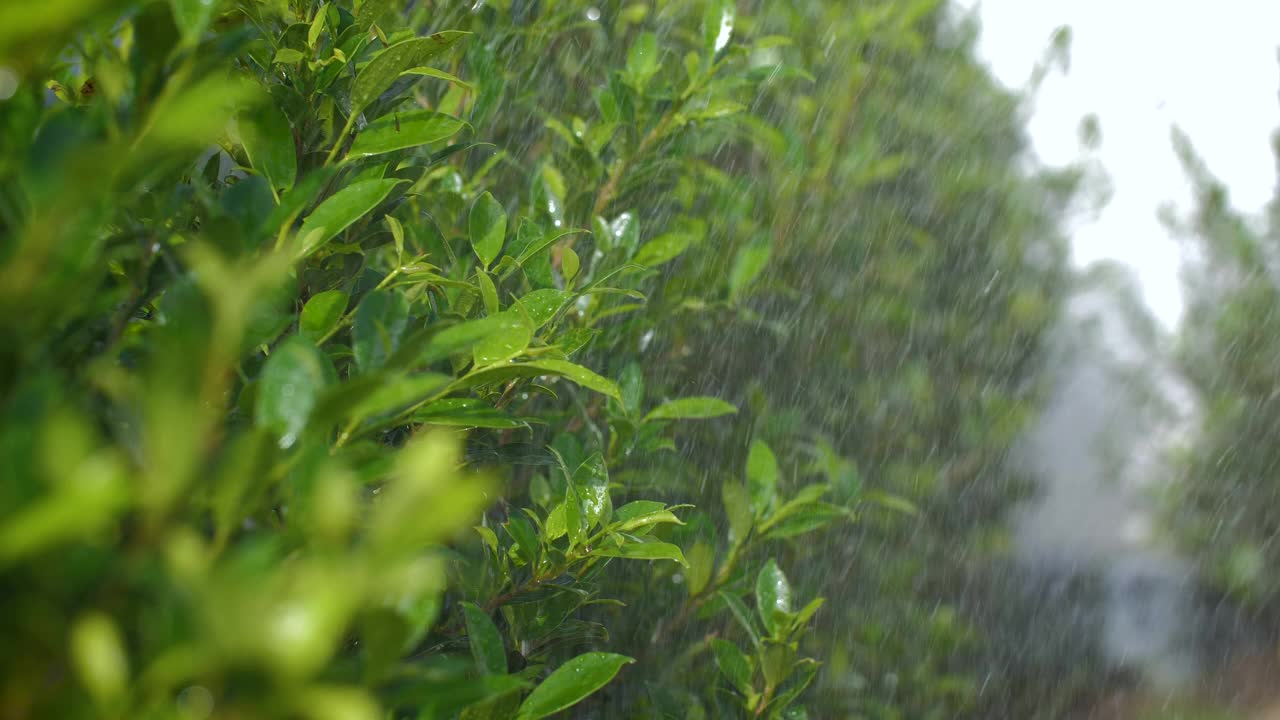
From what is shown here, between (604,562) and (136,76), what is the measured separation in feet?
1.21

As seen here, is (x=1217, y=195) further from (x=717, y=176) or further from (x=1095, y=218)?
(x=717, y=176)

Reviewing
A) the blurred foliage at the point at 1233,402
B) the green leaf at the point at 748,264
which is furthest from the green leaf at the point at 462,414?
the blurred foliage at the point at 1233,402

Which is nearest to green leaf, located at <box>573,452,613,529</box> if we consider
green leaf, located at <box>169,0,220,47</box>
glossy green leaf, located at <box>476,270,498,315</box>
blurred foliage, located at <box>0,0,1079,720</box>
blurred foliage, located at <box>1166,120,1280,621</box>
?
blurred foliage, located at <box>0,0,1079,720</box>

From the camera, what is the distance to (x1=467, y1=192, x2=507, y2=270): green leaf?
514 millimetres

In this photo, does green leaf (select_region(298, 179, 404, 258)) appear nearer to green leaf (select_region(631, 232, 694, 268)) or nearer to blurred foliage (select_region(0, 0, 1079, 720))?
blurred foliage (select_region(0, 0, 1079, 720))

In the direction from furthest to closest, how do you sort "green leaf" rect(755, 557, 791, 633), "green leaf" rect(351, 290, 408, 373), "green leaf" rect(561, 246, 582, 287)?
"green leaf" rect(755, 557, 791, 633)
"green leaf" rect(561, 246, 582, 287)
"green leaf" rect(351, 290, 408, 373)

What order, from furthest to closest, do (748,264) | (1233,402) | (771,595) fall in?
(1233,402)
(748,264)
(771,595)

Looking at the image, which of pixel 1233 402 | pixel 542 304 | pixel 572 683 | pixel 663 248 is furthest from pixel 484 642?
pixel 1233 402

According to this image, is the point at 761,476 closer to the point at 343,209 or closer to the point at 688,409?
the point at 688,409

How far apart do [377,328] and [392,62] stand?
0.17 metres

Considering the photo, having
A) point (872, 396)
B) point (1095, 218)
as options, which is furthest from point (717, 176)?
point (1095, 218)

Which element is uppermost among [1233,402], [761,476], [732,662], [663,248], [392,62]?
[392,62]

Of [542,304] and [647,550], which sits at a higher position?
[542,304]

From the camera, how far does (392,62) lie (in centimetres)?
43
